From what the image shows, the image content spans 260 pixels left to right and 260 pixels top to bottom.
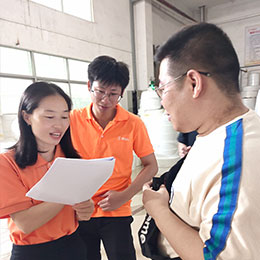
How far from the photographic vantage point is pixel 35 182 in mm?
810

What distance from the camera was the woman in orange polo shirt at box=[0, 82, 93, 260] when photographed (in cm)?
74

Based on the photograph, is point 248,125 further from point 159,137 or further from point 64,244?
point 159,137

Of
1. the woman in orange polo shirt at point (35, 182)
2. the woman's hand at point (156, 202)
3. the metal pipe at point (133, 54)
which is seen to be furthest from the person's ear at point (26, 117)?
the metal pipe at point (133, 54)

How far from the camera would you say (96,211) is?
3.51 feet

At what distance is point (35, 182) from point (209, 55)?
76 centimetres

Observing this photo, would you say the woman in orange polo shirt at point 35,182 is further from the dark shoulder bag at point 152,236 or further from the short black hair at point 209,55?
the short black hair at point 209,55

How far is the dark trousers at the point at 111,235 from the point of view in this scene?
3.44ft

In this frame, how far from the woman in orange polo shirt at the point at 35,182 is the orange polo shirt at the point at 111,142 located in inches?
7.6

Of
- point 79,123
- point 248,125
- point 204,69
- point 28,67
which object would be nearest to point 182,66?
point 204,69

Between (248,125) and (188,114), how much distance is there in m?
0.15

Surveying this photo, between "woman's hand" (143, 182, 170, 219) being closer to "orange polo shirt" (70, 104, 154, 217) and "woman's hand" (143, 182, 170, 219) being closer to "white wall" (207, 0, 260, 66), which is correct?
"orange polo shirt" (70, 104, 154, 217)

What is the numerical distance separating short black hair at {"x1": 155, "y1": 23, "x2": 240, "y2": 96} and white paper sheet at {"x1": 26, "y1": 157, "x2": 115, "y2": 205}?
0.38m

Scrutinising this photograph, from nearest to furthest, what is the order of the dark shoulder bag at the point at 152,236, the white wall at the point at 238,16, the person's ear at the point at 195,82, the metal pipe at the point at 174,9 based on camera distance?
the person's ear at the point at 195,82 < the dark shoulder bag at the point at 152,236 < the metal pipe at the point at 174,9 < the white wall at the point at 238,16

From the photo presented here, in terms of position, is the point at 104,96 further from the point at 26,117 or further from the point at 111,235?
the point at 111,235
